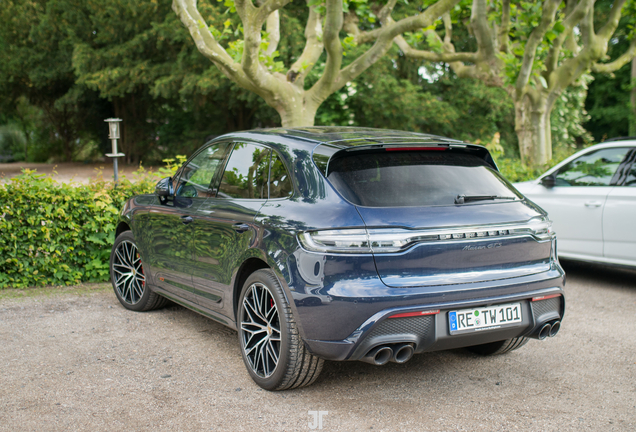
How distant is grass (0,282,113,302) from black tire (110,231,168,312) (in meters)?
0.72

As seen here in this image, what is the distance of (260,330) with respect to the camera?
3861 millimetres

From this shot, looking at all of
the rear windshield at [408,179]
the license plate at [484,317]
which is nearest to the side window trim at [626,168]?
the rear windshield at [408,179]

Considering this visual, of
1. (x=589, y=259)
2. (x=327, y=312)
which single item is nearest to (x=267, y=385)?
(x=327, y=312)

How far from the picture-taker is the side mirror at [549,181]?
293 inches

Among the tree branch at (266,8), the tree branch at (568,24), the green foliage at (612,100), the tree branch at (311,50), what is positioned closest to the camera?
the tree branch at (266,8)

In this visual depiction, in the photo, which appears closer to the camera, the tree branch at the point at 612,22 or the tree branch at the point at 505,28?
the tree branch at the point at 612,22

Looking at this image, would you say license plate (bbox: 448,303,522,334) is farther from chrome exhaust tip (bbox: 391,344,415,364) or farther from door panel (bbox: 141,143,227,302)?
door panel (bbox: 141,143,227,302)

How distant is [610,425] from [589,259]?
13.5 ft

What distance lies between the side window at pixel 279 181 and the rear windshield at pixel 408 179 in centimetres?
35

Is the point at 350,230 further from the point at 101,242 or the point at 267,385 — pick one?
the point at 101,242

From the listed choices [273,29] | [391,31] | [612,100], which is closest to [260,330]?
[391,31]

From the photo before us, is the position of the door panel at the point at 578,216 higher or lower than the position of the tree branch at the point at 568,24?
lower

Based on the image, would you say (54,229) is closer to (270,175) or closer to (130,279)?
(130,279)

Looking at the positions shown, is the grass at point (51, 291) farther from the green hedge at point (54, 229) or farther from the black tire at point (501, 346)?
the black tire at point (501, 346)
